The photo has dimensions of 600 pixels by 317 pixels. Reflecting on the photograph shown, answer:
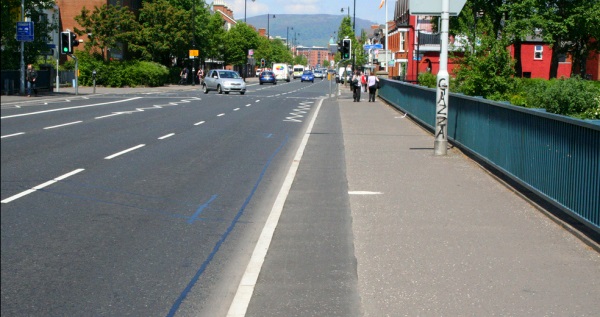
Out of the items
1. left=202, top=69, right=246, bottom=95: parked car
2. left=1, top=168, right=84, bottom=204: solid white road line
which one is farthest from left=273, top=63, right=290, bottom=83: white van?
left=1, top=168, right=84, bottom=204: solid white road line

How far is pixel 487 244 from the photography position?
8.08 meters

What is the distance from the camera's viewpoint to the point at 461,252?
7688 mm

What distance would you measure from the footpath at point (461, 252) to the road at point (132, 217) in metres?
1.07

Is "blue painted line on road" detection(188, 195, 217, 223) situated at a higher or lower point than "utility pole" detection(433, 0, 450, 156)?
lower

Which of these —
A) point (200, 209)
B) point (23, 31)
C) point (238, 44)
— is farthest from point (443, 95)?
point (238, 44)

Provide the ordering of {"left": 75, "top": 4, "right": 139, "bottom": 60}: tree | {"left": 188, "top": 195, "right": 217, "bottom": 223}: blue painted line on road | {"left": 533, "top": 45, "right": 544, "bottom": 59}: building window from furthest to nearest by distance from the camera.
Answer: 1. {"left": 533, "top": 45, "right": 544, "bottom": 59}: building window
2. {"left": 75, "top": 4, "right": 139, "bottom": 60}: tree
3. {"left": 188, "top": 195, "right": 217, "bottom": 223}: blue painted line on road

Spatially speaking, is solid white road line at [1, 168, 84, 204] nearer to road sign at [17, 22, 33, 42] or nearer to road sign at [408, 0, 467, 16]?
road sign at [408, 0, 467, 16]

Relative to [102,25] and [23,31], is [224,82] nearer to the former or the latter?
[102,25]

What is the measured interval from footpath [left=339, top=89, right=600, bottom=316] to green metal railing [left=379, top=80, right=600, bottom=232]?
31 centimetres

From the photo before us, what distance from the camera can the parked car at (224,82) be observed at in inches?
2158

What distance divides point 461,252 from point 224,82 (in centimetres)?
4835

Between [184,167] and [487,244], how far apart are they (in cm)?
723

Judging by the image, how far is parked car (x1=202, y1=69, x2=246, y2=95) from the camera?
54816mm

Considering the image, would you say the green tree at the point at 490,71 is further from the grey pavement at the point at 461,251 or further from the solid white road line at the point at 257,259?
the solid white road line at the point at 257,259
